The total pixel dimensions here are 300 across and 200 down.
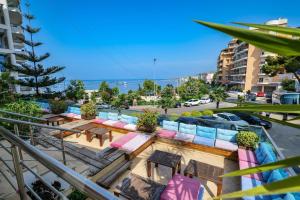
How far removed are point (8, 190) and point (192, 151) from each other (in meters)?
5.32

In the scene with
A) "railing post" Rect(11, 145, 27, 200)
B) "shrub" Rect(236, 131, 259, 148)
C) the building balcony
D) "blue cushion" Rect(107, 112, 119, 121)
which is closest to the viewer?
"railing post" Rect(11, 145, 27, 200)

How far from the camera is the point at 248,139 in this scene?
18.4 ft

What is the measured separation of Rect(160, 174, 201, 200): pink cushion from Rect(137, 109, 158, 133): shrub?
3.41 m

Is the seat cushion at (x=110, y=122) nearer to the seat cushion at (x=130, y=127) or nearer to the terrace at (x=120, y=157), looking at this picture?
the terrace at (x=120, y=157)

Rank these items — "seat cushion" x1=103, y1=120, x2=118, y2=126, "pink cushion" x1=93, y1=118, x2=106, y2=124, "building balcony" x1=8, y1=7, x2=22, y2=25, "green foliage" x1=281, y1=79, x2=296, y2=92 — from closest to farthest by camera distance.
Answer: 1. "seat cushion" x1=103, y1=120, x2=118, y2=126
2. "pink cushion" x1=93, y1=118, x2=106, y2=124
3. "building balcony" x1=8, y1=7, x2=22, y2=25
4. "green foliage" x1=281, y1=79, x2=296, y2=92

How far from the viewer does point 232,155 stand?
229 inches

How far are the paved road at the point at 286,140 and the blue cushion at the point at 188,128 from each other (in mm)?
4098

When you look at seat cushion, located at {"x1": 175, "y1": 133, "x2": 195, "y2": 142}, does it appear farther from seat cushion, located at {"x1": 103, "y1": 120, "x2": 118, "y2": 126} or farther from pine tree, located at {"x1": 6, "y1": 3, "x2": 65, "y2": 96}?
pine tree, located at {"x1": 6, "y1": 3, "x2": 65, "y2": 96}

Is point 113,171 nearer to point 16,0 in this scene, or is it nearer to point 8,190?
point 8,190

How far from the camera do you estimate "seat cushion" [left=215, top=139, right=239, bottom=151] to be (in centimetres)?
576

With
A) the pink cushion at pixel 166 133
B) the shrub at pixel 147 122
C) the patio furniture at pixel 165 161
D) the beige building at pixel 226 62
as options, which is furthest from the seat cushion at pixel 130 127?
the beige building at pixel 226 62

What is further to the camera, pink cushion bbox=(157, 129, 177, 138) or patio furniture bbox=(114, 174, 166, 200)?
pink cushion bbox=(157, 129, 177, 138)

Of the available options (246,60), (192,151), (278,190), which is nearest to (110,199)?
(278,190)

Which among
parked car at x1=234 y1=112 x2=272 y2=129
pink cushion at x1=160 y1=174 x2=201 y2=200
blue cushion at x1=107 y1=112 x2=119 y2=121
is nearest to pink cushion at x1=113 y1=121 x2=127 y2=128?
blue cushion at x1=107 y1=112 x2=119 y2=121
